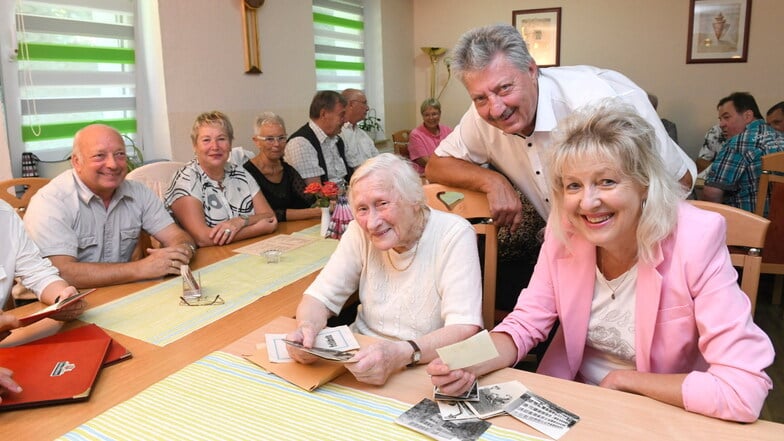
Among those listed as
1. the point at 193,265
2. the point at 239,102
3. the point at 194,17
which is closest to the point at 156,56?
the point at 194,17

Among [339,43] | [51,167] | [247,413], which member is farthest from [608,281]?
[339,43]

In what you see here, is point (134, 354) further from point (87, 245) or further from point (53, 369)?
point (87, 245)

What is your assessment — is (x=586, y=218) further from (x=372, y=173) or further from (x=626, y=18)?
(x=626, y=18)

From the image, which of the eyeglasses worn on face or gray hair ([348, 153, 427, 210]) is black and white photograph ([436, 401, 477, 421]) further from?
the eyeglasses worn on face

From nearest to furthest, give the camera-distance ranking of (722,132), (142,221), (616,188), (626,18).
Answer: (616,188), (142,221), (722,132), (626,18)

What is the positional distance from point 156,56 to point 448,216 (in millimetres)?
3133

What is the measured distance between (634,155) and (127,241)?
79.6 inches

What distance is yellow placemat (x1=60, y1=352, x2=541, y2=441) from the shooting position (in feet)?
3.48

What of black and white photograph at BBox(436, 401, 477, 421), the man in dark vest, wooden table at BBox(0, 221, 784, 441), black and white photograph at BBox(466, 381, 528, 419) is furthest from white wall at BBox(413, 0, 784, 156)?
black and white photograph at BBox(436, 401, 477, 421)

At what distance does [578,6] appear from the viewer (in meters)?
6.65

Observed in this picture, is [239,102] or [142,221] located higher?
[239,102]

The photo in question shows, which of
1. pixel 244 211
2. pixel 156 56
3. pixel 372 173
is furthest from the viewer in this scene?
pixel 156 56

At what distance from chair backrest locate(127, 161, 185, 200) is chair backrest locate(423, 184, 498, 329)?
1.68 meters

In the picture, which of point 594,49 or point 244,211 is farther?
point 594,49
